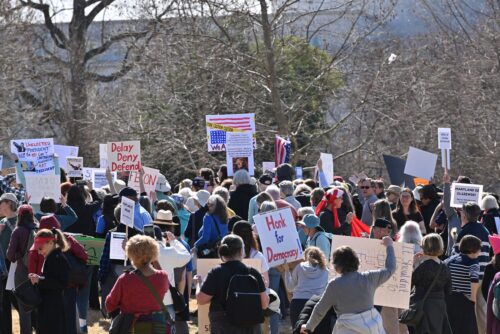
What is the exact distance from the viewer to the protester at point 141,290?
8438 millimetres

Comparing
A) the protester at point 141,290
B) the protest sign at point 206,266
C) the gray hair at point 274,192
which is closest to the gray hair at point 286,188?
the gray hair at point 274,192

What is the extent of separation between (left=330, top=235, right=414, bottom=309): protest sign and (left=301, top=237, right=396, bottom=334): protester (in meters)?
0.95

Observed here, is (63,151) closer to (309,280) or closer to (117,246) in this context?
(117,246)

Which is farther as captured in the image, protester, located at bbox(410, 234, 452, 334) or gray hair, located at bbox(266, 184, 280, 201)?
gray hair, located at bbox(266, 184, 280, 201)

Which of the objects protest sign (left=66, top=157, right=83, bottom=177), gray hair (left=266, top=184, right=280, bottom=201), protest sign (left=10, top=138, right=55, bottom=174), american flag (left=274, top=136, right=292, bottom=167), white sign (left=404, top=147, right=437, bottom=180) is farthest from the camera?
protest sign (left=66, top=157, right=83, bottom=177)

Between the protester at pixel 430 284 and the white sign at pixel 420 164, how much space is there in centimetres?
727

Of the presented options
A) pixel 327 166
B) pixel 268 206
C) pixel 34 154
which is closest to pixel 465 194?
pixel 327 166

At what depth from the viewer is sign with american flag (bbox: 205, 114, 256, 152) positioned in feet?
61.5

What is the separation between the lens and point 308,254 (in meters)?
10.4

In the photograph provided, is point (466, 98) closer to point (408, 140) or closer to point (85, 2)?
point (408, 140)

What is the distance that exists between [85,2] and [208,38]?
16923 mm

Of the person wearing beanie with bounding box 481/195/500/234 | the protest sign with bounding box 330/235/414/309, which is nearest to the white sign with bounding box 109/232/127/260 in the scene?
the protest sign with bounding box 330/235/414/309

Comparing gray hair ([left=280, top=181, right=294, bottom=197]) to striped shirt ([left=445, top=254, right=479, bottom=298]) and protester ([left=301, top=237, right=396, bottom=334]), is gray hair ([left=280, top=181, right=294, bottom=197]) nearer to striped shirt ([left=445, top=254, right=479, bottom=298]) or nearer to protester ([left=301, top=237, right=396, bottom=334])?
striped shirt ([left=445, top=254, right=479, bottom=298])

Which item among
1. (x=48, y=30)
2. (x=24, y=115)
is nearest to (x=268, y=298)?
(x=24, y=115)
